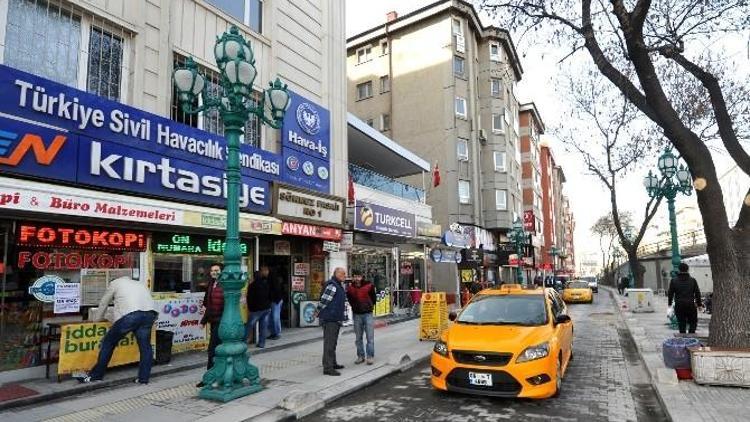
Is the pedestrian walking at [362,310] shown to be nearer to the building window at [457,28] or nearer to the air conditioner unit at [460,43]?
the air conditioner unit at [460,43]

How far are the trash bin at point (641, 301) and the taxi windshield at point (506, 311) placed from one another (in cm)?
1585

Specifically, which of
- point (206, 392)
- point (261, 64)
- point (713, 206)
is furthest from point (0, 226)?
point (713, 206)

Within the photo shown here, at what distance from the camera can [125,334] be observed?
7723mm

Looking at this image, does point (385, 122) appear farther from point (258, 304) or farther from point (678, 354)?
point (678, 354)

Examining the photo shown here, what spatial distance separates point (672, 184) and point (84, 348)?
17958 mm

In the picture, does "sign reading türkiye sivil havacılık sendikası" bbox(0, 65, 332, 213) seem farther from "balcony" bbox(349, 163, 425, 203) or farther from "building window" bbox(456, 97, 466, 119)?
"building window" bbox(456, 97, 466, 119)

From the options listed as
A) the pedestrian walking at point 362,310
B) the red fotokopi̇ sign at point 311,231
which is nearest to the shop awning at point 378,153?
the red fotokopi̇ sign at point 311,231

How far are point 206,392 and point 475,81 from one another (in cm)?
3201

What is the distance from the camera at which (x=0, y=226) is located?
7734 millimetres

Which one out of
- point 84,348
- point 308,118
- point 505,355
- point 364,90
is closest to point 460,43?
point 364,90

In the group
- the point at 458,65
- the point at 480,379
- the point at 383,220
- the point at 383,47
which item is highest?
the point at 383,47

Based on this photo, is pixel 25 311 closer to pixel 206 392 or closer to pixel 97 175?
pixel 97 175

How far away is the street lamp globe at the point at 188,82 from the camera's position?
23.3 feet

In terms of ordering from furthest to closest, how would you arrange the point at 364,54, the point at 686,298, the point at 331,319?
the point at 364,54
the point at 686,298
the point at 331,319
